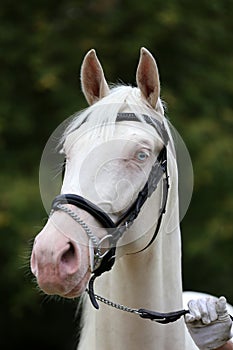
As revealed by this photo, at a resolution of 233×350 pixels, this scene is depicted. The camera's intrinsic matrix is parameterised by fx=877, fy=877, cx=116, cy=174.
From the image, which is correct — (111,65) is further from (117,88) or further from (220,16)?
(117,88)

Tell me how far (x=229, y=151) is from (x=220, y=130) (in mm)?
359

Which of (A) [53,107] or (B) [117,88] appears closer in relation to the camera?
(B) [117,88]

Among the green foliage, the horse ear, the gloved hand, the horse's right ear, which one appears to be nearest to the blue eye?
the horse ear

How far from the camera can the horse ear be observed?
132 inches

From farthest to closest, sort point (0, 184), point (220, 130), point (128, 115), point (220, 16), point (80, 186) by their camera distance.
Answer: point (220, 16), point (220, 130), point (0, 184), point (128, 115), point (80, 186)

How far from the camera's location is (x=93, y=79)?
11.6 ft

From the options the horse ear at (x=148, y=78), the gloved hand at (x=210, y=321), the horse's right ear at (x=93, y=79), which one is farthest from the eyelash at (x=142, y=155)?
the gloved hand at (x=210, y=321)

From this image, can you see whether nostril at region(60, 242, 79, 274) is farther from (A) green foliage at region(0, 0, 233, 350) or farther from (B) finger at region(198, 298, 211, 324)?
(A) green foliage at region(0, 0, 233, 350)

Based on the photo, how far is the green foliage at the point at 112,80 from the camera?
7840mm

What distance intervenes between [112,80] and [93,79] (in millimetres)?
4695

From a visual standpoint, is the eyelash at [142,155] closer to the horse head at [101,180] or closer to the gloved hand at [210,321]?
the horse head at [101,180]

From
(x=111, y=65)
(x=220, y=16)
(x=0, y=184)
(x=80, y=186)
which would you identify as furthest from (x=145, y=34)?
(x=80, y=186)

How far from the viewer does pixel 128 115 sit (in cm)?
331

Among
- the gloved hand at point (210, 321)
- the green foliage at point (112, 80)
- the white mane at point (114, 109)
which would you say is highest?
the white mane at point (114, 109)
